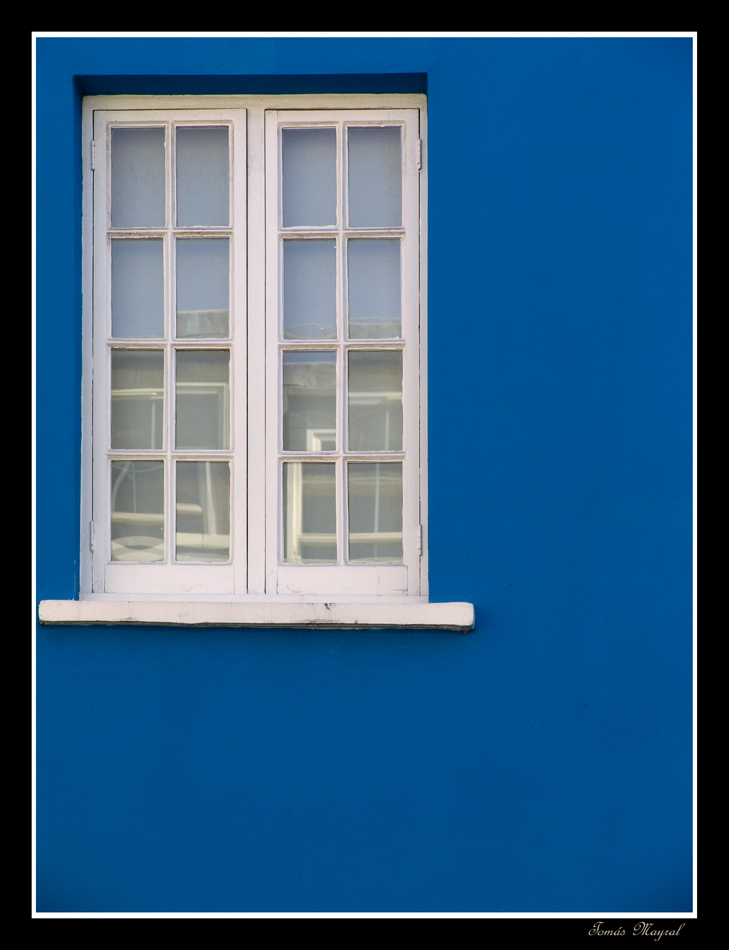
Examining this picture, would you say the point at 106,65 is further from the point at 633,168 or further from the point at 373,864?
the point at 373,864

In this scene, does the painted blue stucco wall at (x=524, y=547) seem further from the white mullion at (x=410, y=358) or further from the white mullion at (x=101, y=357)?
the white mullion at (x=101, y=357)

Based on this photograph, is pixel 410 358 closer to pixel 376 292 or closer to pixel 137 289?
pixel 376 292

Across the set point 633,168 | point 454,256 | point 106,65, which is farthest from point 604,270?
point 106,65

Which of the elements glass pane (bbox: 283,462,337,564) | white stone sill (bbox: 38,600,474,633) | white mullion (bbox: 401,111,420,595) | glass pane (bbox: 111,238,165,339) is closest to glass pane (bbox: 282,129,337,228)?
white mullion (bbox: 401,111,420,595)

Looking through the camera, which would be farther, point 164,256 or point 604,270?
point 164,256

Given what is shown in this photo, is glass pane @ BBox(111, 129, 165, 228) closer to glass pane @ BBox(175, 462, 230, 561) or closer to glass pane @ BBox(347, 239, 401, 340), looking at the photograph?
glass pane @ BBox(347, 239, 401, 340)

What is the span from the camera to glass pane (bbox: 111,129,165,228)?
3.00 meters

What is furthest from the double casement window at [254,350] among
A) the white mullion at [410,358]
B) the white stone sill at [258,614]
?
the white stone sill at [258,614]

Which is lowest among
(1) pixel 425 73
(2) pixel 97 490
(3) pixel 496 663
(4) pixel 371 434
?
(3) pixel 496 663

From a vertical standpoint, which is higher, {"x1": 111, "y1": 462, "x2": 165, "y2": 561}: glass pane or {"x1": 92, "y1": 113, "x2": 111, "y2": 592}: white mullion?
{"x1": 92, "y1": 113, "x2": 111, "y2": 592}: white mullion

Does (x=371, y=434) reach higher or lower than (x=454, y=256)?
lower

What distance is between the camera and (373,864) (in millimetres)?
2820

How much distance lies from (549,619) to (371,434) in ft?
3.23

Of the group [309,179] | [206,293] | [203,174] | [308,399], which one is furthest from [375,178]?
[308,399]
